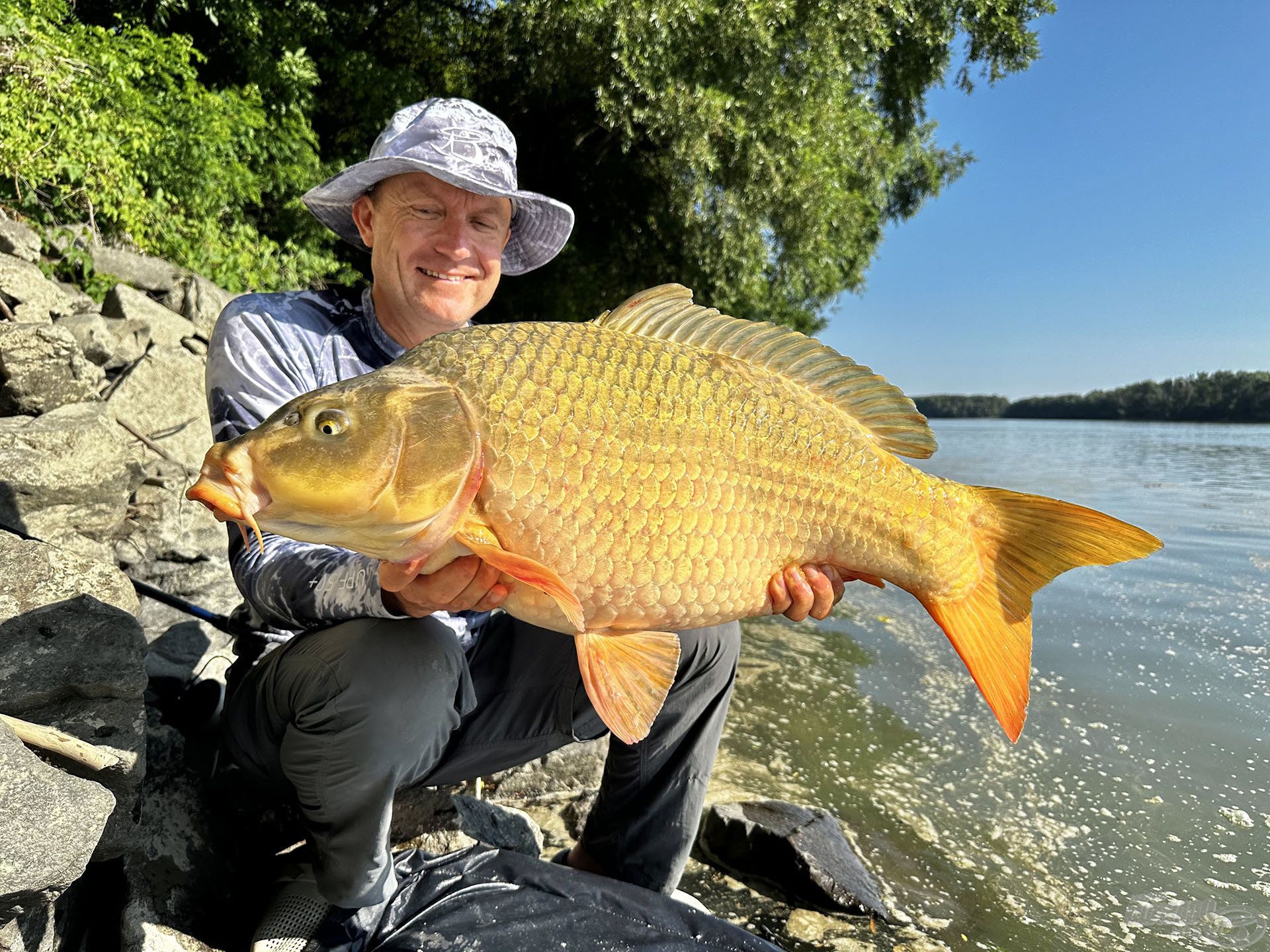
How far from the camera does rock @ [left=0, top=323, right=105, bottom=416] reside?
330cm

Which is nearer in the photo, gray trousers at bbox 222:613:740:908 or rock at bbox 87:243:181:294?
gray trousers at bbox 222:613:740:908

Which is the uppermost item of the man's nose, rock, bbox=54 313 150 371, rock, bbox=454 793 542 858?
the man's nose

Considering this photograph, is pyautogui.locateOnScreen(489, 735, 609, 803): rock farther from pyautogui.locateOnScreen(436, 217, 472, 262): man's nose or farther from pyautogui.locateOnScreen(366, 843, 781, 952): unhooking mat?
pyautogui.locateOnScreen(436, 217, 472, 262): man's nose

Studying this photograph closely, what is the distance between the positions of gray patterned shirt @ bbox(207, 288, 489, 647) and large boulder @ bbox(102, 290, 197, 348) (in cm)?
388

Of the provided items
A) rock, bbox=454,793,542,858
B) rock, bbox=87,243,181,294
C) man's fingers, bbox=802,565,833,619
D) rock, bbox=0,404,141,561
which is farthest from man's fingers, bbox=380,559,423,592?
rock, bbox=87,243,181,294

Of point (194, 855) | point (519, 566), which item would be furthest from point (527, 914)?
point (519, 566)

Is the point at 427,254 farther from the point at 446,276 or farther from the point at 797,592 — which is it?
the point at 797,592

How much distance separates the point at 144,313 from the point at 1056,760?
622 cm

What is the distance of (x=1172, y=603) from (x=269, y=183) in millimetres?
9845

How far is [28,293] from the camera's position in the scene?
438 cm

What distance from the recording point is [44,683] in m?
1.70

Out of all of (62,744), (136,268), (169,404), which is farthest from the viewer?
(136,268)

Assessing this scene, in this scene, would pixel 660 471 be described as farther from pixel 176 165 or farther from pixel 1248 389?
pixel 1248 389

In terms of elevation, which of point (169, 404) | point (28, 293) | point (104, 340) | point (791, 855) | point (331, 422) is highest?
point (28, 293)
